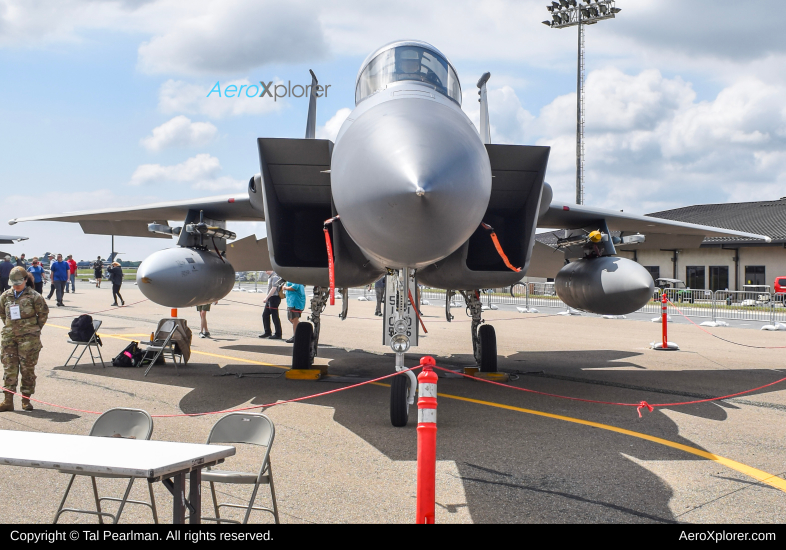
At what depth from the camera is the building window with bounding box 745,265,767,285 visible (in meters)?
28.4

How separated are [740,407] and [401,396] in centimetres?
403

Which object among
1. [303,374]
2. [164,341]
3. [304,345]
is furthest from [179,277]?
[164,341]

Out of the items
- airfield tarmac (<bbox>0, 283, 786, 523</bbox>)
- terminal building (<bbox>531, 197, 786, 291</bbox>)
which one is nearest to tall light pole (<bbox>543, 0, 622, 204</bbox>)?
terminal building (<bbox>531, 197, 786, 291</bbox>)

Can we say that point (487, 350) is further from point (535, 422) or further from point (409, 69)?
point (409, 69)

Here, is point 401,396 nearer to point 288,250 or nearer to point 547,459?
point 547,459

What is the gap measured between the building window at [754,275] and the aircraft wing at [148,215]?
1065 inches

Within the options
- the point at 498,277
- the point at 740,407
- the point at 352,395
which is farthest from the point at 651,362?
the point at 352,395

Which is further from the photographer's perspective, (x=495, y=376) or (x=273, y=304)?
(x=273, y=304)

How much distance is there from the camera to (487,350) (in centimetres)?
832

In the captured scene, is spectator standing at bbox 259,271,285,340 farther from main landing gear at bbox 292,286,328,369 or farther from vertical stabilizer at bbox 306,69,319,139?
vertical stabilizer at bbox 306,69,319,139

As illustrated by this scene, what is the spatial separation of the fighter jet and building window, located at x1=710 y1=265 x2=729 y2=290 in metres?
22.4

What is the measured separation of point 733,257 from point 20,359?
31238 mm

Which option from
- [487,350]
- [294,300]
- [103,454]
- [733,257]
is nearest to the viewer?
[103,454]
